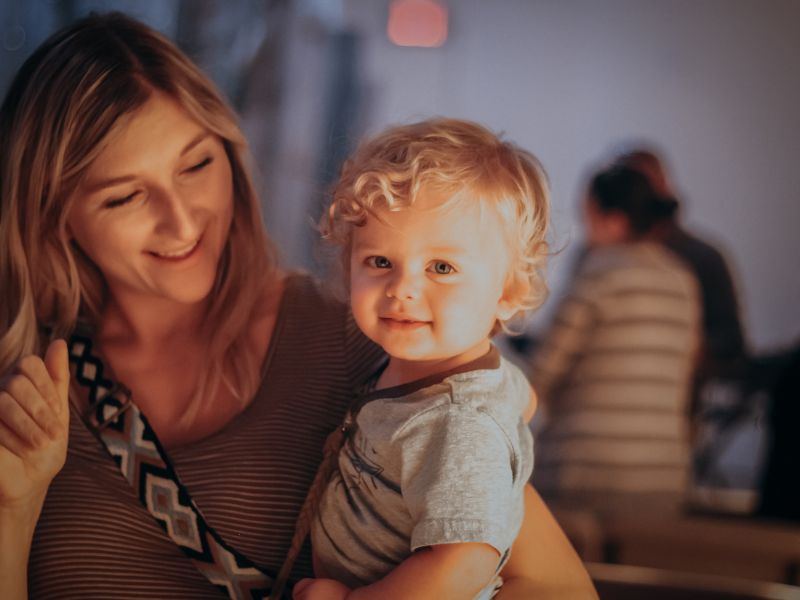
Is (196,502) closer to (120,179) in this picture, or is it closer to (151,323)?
(151,323)

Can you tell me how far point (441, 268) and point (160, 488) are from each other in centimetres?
49

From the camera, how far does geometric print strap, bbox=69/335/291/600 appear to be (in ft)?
3.84

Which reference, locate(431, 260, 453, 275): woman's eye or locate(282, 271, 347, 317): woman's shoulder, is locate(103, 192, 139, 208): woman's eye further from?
locate(431, 260, 453, 275): woman's eye

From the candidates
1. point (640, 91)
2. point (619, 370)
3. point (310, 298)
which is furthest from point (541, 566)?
point (640, 91)

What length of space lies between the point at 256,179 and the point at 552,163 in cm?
542

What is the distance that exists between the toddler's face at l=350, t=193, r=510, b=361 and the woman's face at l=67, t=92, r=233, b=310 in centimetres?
34

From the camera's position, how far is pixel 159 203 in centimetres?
125

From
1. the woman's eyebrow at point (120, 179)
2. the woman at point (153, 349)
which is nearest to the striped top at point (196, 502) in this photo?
the woman at point (153, 349)

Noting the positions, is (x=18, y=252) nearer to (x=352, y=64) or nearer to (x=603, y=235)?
(x=603, y=235)

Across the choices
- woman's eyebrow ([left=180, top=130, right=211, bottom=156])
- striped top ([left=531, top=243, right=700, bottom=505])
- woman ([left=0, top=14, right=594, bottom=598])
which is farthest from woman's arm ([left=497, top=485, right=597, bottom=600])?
striped top ([left=531, top=243, right=700, bottom=505])

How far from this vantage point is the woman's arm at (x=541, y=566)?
112 cm

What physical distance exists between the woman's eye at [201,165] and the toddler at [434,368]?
10.9 inches

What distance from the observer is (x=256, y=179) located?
4.82 feet

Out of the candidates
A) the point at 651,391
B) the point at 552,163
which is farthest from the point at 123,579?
the point at 552,163
